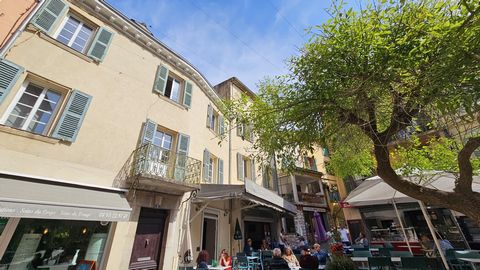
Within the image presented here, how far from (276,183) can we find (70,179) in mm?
13818

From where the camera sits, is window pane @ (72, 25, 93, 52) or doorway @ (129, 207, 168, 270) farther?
window pane @ (72, 25, 93, 52)

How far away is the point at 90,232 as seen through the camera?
6.46 metres

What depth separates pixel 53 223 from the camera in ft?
19.2

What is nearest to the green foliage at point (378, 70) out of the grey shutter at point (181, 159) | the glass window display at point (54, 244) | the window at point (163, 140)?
the grey shutter at point (181, 159)

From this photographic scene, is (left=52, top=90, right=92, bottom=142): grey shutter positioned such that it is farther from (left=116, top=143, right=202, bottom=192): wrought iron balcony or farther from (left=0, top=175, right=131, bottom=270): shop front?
(left=116, top=143, right=202, bottom=192): wrought iron balcony

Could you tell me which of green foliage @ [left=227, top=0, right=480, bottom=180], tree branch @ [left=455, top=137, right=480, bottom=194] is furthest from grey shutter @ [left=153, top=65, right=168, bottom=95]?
tree branch @ [left=455, top=137, right=480, bottom=194]

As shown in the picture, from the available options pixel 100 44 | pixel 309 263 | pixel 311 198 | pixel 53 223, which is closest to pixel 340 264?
pixel 309 263

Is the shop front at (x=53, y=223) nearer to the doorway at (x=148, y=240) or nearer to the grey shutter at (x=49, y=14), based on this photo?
the doorway at (x=148, y=240)

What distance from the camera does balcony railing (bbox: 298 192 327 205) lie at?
65.4ft

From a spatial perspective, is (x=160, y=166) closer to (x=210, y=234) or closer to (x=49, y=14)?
(x=210, y=234)

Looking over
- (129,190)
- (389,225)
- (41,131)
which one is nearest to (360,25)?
(129,190)

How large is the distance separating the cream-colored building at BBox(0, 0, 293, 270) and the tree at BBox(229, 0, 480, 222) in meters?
2.49

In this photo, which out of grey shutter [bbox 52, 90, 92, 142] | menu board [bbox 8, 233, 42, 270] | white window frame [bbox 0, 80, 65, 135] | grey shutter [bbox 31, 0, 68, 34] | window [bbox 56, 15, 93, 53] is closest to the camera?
menu board [bbox 8, 233, 42, 270]

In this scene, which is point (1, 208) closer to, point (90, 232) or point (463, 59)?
point (90, 232)
